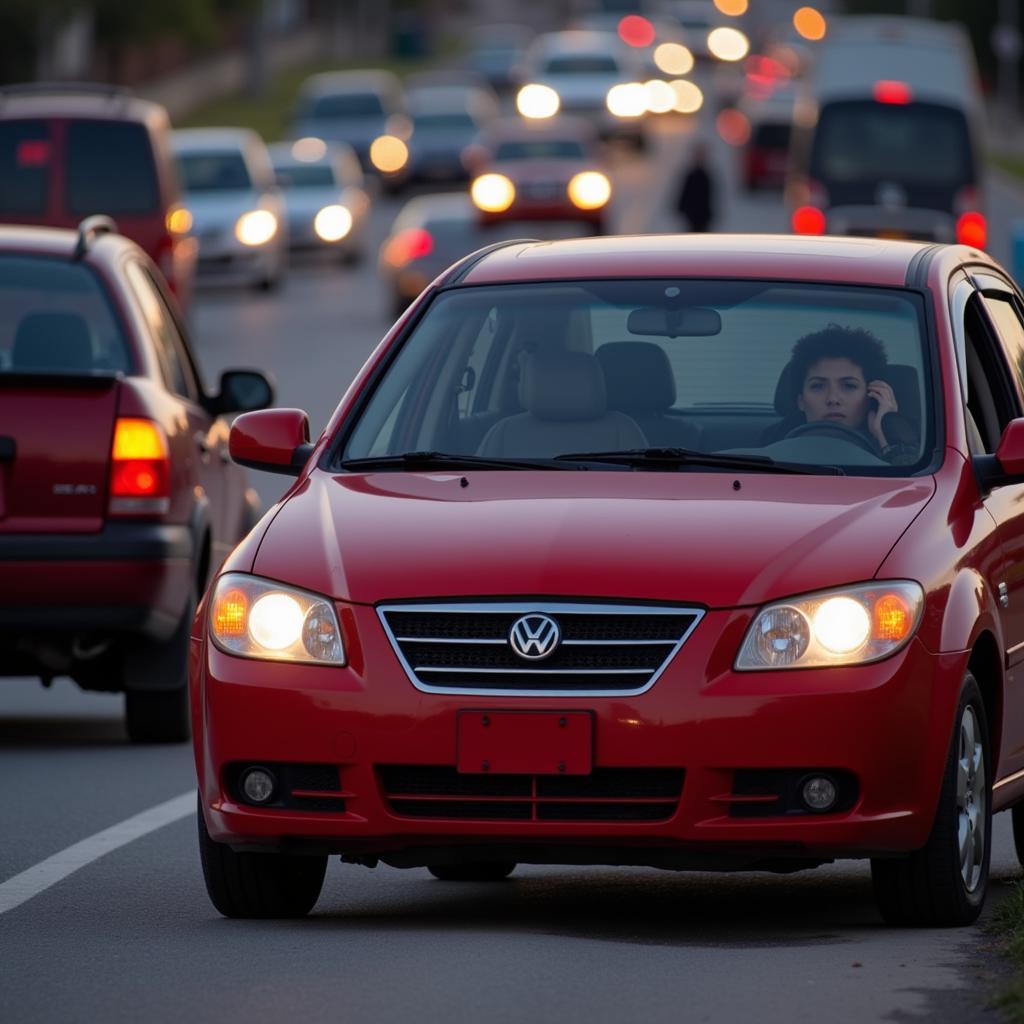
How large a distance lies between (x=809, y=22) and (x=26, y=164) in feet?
432

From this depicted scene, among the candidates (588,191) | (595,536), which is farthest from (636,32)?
(595,536)

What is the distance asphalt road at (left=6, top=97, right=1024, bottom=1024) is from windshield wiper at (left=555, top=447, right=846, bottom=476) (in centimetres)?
110

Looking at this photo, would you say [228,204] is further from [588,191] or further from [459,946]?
[459,946]

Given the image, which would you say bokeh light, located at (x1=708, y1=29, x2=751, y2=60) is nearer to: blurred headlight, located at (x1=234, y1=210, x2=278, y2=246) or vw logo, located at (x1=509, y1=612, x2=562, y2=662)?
blurred headlight, located at (x1=234, y1=210, x2=278, y2=246)

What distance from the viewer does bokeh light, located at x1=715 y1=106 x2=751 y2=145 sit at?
7575 centimetres

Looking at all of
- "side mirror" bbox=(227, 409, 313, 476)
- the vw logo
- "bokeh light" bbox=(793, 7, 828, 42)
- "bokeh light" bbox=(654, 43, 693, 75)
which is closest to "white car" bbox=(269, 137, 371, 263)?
"side mirror" bbox=(227, 409, 313, 476)

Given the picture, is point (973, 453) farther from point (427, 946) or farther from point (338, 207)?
point (338, 207)

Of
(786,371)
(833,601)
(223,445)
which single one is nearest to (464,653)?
(833,601)

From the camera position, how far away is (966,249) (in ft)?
31.7

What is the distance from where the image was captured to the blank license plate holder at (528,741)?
24.9ft

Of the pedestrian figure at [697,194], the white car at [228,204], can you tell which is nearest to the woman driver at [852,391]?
the white car at [228,204]

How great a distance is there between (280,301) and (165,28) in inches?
1457

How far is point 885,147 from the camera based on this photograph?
34.2m

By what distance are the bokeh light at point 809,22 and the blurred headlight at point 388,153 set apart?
87.6 meters
